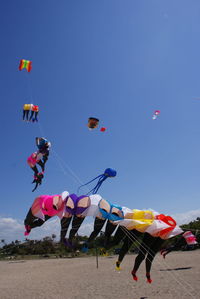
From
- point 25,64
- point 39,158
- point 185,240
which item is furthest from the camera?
point 25,64

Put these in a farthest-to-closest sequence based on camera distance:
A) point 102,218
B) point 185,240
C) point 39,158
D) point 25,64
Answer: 1. point 25,64
2. point 39,158
3. point 185,240
4. point 102,218

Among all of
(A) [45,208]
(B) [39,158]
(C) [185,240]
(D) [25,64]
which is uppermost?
(D) [25,64]

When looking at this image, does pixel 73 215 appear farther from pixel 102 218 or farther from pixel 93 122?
pixel 93 122

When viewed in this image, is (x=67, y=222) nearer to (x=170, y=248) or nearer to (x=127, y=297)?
(x=170, y=248)

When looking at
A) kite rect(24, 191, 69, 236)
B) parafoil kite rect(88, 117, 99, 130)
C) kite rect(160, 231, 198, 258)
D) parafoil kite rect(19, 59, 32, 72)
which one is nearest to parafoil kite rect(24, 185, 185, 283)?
kite rect(24, 191, 69, 236)

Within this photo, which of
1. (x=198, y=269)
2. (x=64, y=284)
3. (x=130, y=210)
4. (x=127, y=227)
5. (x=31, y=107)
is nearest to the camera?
(x=127, y=227)

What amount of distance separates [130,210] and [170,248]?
1675mm

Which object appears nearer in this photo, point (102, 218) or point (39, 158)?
point (102, 218)

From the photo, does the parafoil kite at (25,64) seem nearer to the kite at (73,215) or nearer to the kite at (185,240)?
the kite at (73,215)

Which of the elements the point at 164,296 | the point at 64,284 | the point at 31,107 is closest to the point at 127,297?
the point at 164,296

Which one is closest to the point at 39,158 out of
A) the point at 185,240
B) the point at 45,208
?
the point at 45,208

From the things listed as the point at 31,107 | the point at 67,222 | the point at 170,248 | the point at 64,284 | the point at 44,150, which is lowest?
the point at 64,284

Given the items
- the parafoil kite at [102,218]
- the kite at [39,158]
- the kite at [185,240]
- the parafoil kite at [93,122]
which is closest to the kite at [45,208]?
the parafoil kite at [102,218]

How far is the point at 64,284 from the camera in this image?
16.0 metres
